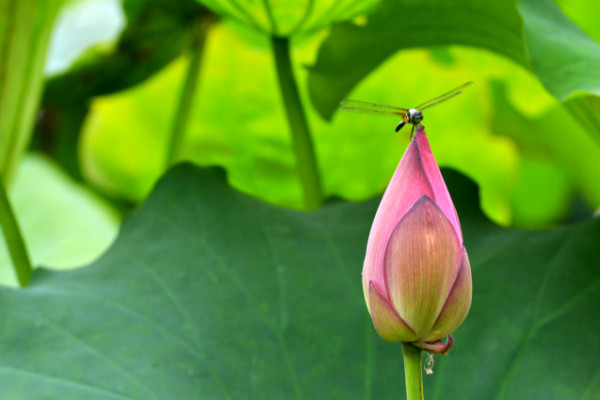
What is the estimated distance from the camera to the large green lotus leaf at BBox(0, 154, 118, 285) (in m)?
1.11

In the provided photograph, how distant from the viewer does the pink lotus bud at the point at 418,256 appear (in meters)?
0.33

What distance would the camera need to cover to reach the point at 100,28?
118 centimetres

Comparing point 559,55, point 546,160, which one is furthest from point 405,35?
point 546,160

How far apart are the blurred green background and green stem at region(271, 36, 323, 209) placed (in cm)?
2

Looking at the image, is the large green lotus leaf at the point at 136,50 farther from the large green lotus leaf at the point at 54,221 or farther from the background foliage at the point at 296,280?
the large green lotus leaf at the point at 54,221

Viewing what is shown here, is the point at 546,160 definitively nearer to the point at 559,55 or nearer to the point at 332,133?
the point at 332,133

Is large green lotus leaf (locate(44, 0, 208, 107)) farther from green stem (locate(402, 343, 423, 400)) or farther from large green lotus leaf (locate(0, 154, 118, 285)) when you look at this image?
green stem (locate(402, 343, 423, 400))

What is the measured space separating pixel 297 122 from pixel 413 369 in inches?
15.3

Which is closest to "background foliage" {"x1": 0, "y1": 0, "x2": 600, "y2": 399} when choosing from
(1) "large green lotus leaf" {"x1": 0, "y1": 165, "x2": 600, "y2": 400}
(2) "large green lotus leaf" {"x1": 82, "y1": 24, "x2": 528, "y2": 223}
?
(1) "large green lotus leaf" {"x1": 0, "y1": 165, "x2": 600, "y2": 400}

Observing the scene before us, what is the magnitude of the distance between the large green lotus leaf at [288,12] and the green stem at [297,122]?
0.02 metres

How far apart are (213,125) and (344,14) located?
23.1 inches

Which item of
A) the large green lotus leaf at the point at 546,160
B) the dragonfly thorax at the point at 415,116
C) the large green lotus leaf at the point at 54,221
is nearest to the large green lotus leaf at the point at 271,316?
the dragonfly thorax at the point at 415,116

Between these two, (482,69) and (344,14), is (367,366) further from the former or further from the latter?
(482,69)

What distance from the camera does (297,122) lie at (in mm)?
704
